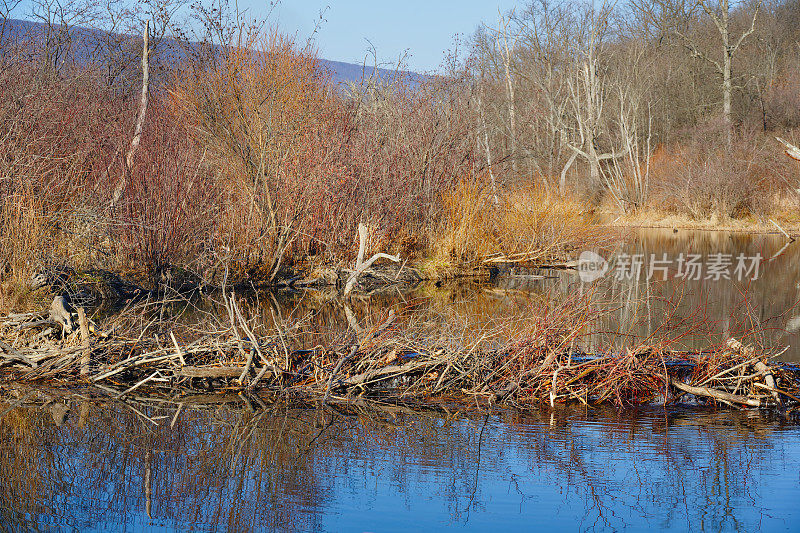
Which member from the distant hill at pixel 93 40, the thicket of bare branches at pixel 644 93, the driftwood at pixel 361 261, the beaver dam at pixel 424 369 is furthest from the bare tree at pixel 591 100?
the beaver dam at pixel 424 369

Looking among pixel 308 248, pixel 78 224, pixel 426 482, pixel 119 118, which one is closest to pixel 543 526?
pixel 426 482

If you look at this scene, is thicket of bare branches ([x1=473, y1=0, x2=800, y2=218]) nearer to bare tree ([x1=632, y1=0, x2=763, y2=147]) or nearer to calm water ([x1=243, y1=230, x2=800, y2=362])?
bare tree ([x1=632, y1=0, x2=763, y2=147])

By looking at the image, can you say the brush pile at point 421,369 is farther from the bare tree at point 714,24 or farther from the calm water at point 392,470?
the bare tree at point 714,24

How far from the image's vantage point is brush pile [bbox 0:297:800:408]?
6379 mm

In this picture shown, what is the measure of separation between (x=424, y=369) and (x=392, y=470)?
5.78ft

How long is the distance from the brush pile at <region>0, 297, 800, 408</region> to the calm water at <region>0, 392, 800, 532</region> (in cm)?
30

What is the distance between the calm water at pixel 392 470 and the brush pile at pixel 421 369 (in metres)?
0.30

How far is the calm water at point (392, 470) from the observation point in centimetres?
425

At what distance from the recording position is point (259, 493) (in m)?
4.51

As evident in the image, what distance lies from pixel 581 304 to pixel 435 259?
9072mm

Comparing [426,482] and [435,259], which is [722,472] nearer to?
[426,482]

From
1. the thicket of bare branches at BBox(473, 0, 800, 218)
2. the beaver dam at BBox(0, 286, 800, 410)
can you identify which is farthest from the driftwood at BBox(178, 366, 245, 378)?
the thicket of bare branches at BBox(473, 0, 800, 218)

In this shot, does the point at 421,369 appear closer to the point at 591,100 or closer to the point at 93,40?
the point at 93,40

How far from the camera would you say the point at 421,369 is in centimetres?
668
